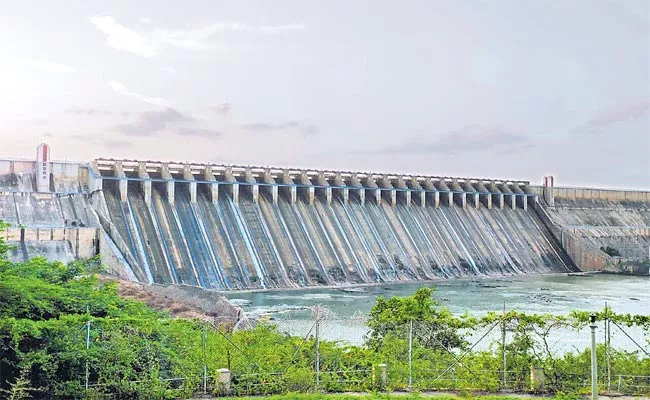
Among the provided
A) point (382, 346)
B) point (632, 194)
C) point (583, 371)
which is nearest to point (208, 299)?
point (382, 346)

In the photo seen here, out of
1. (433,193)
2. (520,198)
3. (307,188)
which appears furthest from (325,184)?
(520,198)

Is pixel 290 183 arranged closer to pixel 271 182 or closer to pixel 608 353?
pixel 271 182

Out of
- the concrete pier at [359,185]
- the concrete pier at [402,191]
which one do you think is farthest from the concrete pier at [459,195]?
the concrete pier at [359,185]

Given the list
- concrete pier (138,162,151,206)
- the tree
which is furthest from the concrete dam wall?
the tree

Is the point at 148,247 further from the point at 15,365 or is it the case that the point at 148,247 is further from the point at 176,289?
the point at 15,365

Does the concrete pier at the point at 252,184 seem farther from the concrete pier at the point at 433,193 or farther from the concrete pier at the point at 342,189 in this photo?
the concrete pier at the point at 433,193

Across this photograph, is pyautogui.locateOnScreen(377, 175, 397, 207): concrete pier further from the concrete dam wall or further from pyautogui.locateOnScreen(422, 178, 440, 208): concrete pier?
pyautogui.locateOnScreen(422, 178, 440, 208): concrete pier

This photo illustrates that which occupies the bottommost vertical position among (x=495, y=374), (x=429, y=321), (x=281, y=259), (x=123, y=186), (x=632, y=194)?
(x=495, y=374)
